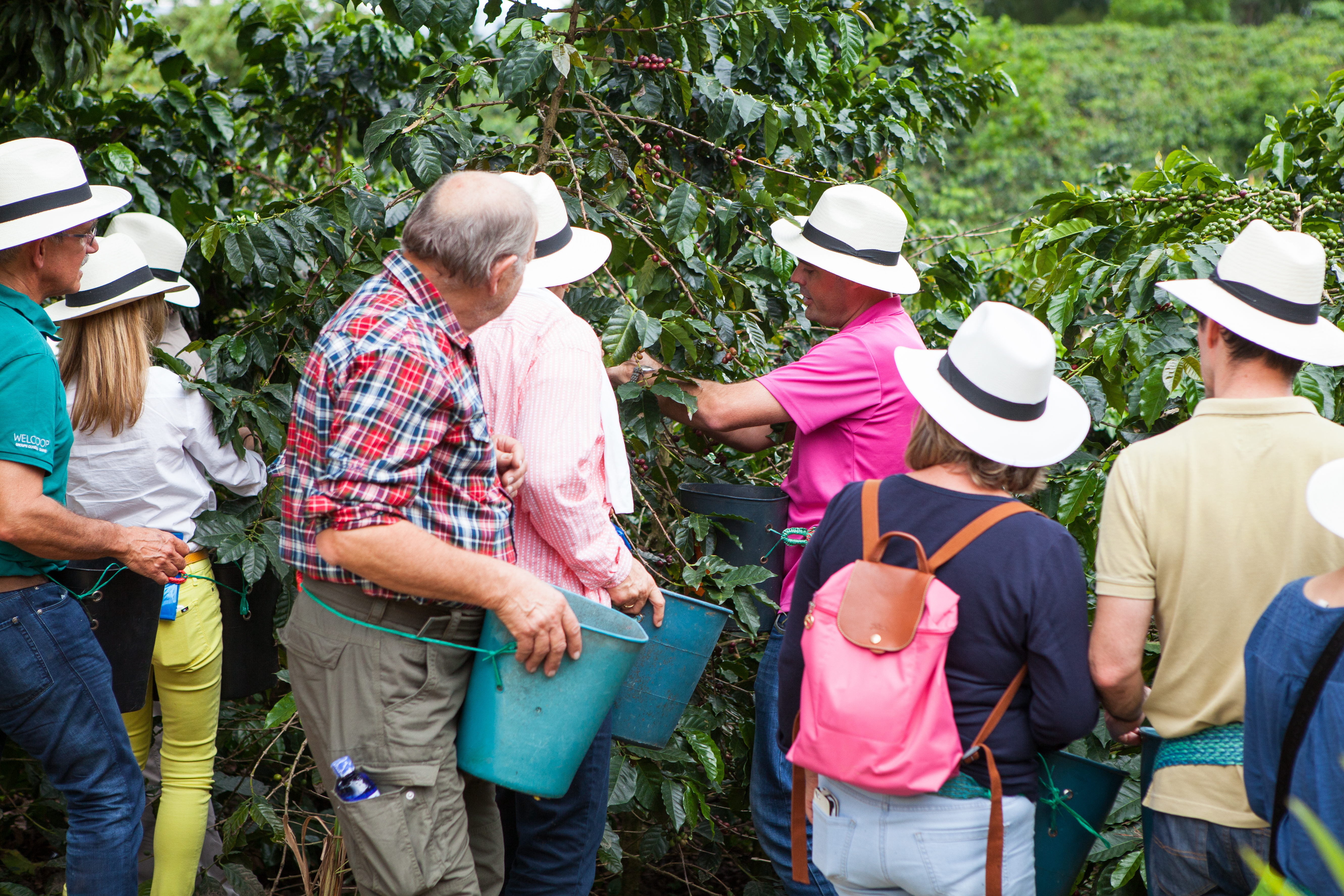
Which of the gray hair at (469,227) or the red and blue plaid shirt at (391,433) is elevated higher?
the gray hair at (469,227)

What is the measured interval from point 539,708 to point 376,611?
0.32 meters

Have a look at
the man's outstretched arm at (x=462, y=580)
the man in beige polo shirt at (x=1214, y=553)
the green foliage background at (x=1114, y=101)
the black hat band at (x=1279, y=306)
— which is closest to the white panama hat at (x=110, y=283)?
the man's outstretched arm at (x=462, y=580)

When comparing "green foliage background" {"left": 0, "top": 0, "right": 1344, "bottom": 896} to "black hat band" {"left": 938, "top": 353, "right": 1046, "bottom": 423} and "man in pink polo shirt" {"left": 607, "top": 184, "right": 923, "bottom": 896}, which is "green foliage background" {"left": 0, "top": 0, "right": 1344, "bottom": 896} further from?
"black hat band" {"left": 938, "top": 353, "right": 1046, "bottom": 423}

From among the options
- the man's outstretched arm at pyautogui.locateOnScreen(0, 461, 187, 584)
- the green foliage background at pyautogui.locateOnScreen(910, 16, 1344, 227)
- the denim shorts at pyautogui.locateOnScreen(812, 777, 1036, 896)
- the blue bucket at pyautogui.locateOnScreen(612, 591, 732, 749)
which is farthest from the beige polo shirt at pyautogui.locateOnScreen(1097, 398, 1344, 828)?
the green foliage background at pyautogui.locateOnScreen(910, 16, 1344, 227)

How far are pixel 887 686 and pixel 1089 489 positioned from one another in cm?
112

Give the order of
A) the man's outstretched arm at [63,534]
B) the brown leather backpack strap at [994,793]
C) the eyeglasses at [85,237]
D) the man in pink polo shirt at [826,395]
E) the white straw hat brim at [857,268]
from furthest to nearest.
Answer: the white straw hat brim at [857,268] < the man in pink polo shirt at [826,395] < the eyeglasses at [85,237] < the man's outstretched arm at [63,534] < the brown leather backpack strap at [994,793]

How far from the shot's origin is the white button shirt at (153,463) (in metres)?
2.49

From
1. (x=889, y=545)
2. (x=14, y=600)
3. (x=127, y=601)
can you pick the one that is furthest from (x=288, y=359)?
(x=889, y=545)

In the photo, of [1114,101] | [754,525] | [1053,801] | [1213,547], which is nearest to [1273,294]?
[1213,547]

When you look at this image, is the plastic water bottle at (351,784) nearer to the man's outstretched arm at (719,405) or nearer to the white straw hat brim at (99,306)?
the man's outstretched arm at (719,405)

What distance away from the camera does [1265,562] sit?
1.69 m

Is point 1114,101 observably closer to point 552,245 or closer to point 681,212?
point 681,212

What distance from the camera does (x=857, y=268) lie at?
2568 millimetres

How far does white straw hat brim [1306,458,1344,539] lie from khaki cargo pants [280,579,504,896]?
124cm
